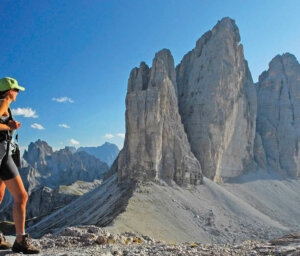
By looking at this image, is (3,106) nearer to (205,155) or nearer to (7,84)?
(7,84)

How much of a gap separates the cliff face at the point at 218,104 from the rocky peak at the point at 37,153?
9863 cm

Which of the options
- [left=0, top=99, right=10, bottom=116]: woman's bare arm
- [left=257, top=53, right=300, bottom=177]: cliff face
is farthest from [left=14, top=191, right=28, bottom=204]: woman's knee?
[left=257, top=53, right=300, bottom=177]: cliff face

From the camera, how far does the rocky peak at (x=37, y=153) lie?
438 feet

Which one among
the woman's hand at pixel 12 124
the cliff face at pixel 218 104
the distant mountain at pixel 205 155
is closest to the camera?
the woman's hand at pixel 12 124

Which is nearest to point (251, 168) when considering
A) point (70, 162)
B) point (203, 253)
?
point (203, 253)

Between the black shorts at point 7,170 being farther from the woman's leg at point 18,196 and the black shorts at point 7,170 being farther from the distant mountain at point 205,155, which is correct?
the distant mountain at point 205,155

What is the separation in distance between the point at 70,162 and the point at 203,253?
471ft

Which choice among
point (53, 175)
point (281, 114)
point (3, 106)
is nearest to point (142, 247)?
point (3, 106)

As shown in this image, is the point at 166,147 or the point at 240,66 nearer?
the point at 166,147

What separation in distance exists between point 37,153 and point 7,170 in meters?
144

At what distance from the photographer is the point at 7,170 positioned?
212 inches

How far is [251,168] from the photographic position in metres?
59.3

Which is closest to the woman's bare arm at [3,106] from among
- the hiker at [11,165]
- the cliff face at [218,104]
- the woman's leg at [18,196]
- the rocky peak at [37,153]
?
the hiker at [11,165]

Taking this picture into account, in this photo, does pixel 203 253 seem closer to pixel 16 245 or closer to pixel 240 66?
pixel 16 245
